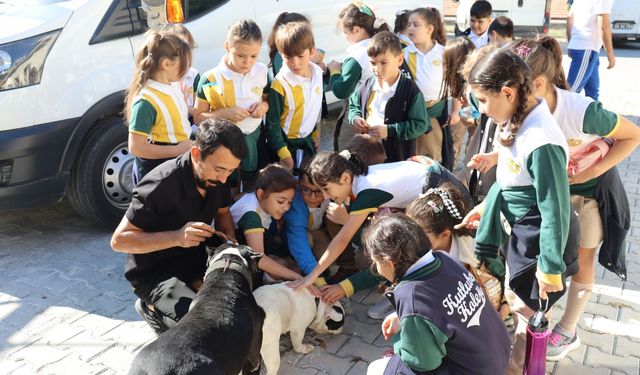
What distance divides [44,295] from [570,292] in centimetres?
318

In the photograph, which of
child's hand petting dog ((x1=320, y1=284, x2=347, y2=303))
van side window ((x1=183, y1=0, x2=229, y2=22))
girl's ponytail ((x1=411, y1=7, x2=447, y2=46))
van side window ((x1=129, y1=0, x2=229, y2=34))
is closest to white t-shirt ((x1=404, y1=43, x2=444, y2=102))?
girl's ponytail ((x1=411, y1=7, x2=447, y2=46))

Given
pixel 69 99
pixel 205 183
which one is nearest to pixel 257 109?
pixel 205 183

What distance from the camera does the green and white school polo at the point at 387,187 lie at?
3.24 m

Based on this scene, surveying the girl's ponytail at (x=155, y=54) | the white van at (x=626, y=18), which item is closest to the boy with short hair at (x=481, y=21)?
the girl's ponytail at (x=155, y=54)

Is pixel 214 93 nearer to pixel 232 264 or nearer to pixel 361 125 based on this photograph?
pixel 361 125

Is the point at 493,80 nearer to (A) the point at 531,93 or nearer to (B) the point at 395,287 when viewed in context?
(A) the point at 531,93

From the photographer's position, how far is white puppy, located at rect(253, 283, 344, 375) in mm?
2850

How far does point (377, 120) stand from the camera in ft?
13.7

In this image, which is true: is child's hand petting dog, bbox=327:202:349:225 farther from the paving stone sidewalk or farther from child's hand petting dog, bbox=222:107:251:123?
child's hand petting dog, bbox=222:107:251:123

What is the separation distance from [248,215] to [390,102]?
139cm

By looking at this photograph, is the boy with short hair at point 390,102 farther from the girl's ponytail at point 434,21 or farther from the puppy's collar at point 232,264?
the puppy's collar at point 232,264

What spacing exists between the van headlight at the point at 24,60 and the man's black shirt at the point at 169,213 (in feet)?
5.22

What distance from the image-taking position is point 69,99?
409 cm

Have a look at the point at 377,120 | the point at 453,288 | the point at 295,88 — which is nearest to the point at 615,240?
the point at 453,288
